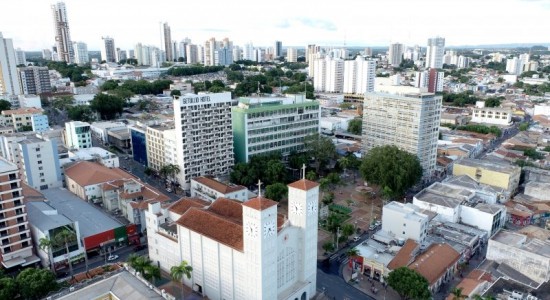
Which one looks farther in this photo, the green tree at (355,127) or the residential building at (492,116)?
the residential building at (492,116)

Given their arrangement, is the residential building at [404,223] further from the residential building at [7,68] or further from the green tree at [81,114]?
the residential building at [7,68]

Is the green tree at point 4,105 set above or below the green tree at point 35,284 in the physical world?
above

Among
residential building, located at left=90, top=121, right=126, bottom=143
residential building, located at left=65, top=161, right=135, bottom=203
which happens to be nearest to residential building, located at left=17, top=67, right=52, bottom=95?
residential building, located at left=90, top=121, right=126, bottom=143

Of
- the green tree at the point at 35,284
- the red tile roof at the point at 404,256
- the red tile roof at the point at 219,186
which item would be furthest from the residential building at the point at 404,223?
the green tree at the point at 35,284

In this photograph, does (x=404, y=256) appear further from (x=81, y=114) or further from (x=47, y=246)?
(x=81, y=114)

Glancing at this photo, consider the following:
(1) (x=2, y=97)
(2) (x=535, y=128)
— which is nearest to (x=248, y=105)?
(2) (x=535, y=128)

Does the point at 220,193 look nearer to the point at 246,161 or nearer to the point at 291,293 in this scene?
the point at 246,161

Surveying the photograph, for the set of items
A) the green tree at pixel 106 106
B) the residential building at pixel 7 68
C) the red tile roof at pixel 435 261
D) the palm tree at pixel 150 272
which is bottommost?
the red tile roof at pixel 435 261

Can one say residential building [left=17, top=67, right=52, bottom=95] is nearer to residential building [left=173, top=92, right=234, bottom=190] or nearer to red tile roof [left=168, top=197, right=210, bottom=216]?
residential building [left=173, top=92, right=234, bottom=190]
